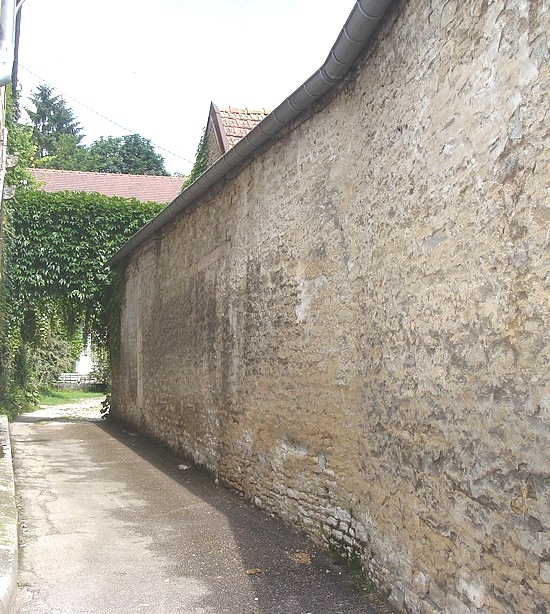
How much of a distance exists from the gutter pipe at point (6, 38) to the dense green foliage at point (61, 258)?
1044 cm

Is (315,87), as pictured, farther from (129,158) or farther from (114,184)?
(129,158)

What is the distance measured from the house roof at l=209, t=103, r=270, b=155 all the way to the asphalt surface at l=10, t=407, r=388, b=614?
531cm

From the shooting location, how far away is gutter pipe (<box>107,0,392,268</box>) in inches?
155

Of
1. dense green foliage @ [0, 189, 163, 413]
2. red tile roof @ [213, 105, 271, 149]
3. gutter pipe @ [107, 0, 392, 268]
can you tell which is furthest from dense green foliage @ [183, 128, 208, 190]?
gutter pipe @ [107, 0, 392, 268]

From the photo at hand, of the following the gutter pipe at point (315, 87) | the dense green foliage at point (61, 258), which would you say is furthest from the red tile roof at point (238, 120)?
the dense green foliage at point (61, 258)

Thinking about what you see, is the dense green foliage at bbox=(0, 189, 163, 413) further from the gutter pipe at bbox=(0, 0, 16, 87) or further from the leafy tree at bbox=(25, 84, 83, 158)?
the leafy tree at bbox=(25, 84, 83, 158)

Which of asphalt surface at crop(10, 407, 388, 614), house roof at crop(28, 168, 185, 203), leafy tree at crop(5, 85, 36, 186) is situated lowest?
asphalt surface at crop(10, 407, 388, 614)

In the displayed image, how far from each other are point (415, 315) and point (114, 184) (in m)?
21.4

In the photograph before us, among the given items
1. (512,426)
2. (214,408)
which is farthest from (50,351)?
(512,426)

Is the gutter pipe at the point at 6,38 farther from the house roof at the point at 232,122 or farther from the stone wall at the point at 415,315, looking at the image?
the house roof at the point at 232,122

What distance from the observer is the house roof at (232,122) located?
10.9 meters

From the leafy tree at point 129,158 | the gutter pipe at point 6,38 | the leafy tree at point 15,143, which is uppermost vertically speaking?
the leafy tree at point 129,158

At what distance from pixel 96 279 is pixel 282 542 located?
418 inches

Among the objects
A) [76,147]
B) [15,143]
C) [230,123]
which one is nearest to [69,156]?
[76,147]
